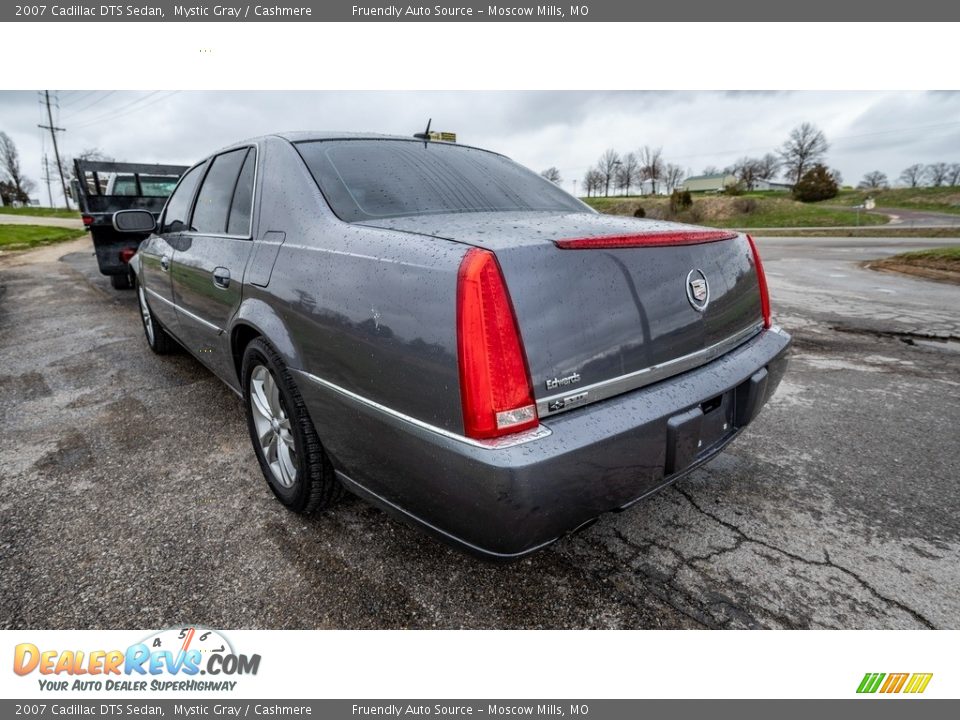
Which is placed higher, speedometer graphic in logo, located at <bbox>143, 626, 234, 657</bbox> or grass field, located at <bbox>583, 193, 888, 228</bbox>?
grass field, located at <bbox>583, 193, 888, 228</bbox>

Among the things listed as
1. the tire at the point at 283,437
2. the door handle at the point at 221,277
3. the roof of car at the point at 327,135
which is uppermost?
the roof of car at the point at 327,135

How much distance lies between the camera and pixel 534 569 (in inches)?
75.0

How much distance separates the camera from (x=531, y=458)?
1314 mm

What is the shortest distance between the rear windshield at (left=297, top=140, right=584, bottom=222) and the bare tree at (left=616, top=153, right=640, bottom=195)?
74.0 meters

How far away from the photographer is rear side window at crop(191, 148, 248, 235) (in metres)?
2.71

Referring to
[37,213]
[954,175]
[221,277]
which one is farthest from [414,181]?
[954,175]

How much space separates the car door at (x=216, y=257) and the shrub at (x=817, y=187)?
60050 millimetres

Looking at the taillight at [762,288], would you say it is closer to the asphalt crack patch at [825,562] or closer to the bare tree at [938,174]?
the asphalt crack patch at [825,562]

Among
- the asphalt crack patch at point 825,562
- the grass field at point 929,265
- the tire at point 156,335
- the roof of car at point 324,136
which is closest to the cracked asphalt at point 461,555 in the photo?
the asphalt crack patch at point 825,562

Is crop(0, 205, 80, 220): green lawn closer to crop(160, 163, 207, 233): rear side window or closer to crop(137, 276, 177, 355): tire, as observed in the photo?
crop(137, 276, 177, 355): tire

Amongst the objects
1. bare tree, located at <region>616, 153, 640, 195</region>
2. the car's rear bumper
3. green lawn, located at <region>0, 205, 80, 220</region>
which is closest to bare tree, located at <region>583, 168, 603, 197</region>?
bare tree, located at <region>616, 153, 640, 195</region>

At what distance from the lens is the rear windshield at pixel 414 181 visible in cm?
198

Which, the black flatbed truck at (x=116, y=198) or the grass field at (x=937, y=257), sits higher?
the black flatbed truck at (x=116, y=198)

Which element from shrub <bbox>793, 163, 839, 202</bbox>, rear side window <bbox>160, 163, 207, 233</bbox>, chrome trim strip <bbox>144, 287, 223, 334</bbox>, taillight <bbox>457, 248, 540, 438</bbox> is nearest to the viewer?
taillight <bbox>457, 248, 540, 438</bbox>
